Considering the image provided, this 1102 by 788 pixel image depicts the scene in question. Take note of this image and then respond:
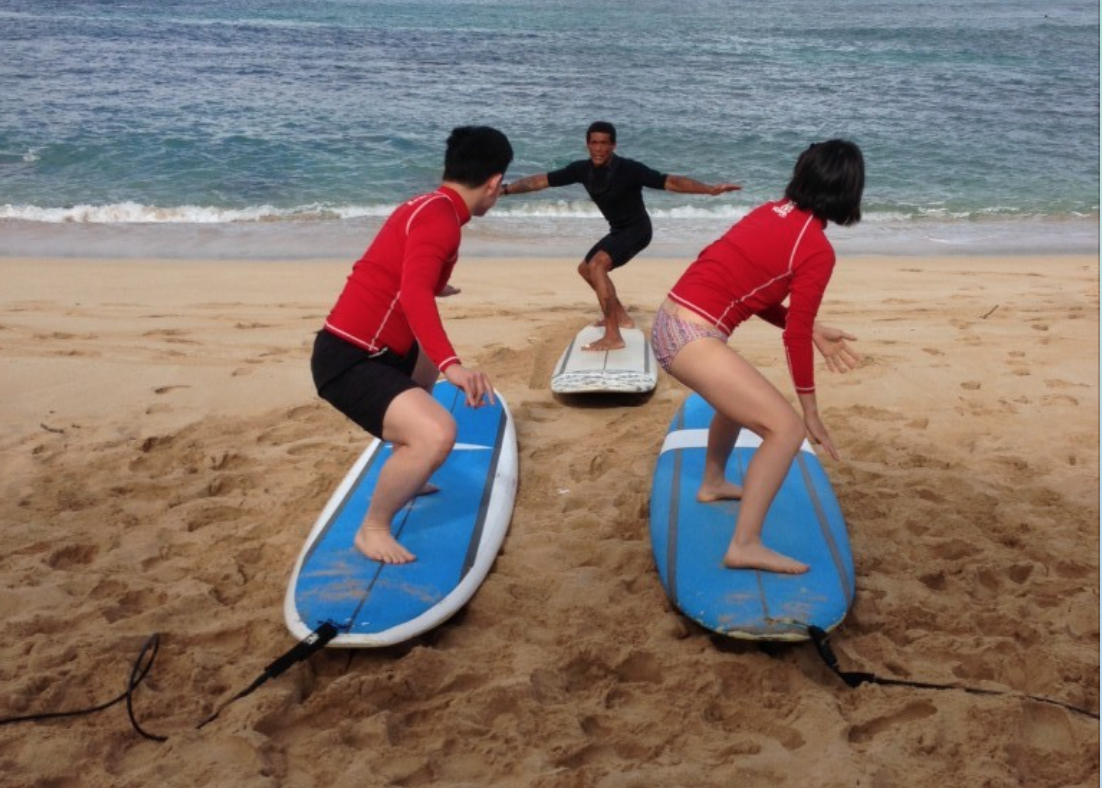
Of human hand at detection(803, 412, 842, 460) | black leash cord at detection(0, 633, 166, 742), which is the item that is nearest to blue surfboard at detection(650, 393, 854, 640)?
human hand at detection(803, 412, 842, 460)

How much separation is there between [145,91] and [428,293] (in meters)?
17.4

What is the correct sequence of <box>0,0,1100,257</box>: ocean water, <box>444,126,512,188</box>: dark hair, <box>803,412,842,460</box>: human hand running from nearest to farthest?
<box>803,412,842,460</box>: human hand → <box>444,126,512,188</box>: dark hair → <box>0,0,1100,257</box>: ocean water

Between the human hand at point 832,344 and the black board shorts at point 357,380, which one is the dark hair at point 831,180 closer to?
the human hand at point 832,344

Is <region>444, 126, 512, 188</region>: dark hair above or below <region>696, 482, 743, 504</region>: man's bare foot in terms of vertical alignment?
above

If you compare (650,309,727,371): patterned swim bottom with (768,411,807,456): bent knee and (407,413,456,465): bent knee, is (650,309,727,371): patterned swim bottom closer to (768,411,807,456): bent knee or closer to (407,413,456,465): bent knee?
(768,411,807,456): bent knee

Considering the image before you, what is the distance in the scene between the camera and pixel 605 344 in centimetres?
684

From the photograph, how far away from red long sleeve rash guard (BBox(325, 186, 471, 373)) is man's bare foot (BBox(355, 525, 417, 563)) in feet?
2.36

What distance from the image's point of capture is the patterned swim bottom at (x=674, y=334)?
3.87 meters

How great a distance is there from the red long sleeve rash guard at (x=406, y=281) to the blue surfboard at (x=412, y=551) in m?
0.80

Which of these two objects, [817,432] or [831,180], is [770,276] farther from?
[817,432]

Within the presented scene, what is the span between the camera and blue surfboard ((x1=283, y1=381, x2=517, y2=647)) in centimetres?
360

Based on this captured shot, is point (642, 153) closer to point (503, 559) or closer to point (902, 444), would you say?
point (902, 444)

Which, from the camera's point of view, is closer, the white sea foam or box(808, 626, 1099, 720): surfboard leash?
box(808, 626, 1099, 720): surfboard leash

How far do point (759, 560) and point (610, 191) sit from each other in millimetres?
3801
